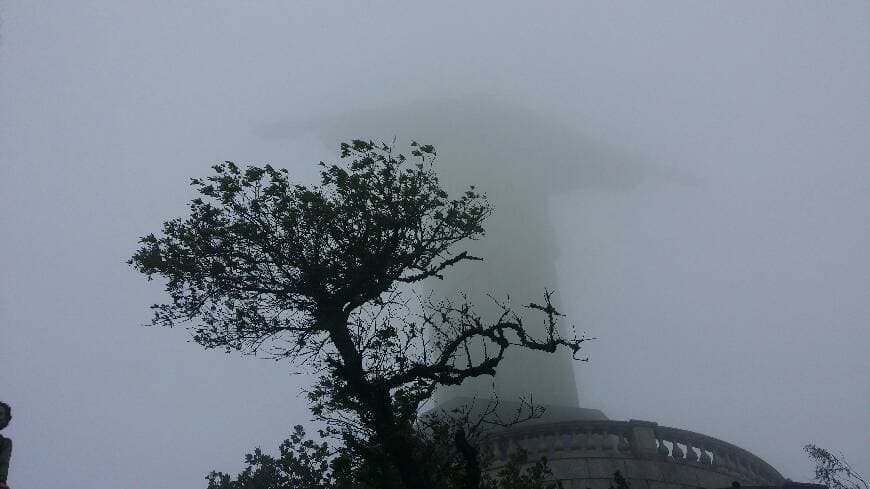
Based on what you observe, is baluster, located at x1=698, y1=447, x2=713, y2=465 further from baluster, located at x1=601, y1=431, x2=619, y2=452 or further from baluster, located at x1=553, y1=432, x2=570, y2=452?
baluster, located at x1=553, y1=432, x2=570, y2=452

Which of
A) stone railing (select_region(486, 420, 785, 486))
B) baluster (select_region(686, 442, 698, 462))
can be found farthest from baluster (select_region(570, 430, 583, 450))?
baluster (select_region(686, 442, 698, 462))

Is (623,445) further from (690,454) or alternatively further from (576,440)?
(690,454)

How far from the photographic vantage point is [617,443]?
19969 millimetres

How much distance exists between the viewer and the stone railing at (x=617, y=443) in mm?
19625

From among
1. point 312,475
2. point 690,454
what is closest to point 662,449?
point 690,454

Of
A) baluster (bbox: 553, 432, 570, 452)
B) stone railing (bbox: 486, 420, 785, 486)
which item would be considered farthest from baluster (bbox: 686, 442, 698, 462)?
baluster (bbox: 553, 432, 570, 452)

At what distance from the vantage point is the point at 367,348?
13961 millimetres

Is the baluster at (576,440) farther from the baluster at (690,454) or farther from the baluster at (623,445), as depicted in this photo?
the baluster at (690,454)

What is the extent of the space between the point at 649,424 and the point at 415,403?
9.82 metres

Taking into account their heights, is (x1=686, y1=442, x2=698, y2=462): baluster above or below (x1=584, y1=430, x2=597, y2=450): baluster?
below

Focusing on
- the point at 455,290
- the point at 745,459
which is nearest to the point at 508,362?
the point at 455,290

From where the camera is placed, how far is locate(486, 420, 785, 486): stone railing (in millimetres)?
19625

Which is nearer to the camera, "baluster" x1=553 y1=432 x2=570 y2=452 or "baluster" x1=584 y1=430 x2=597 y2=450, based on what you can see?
"baluster" x1=584 y1=430 x2=597 y2=450

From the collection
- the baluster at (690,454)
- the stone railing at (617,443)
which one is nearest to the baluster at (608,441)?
the stone railing at (617,443)
